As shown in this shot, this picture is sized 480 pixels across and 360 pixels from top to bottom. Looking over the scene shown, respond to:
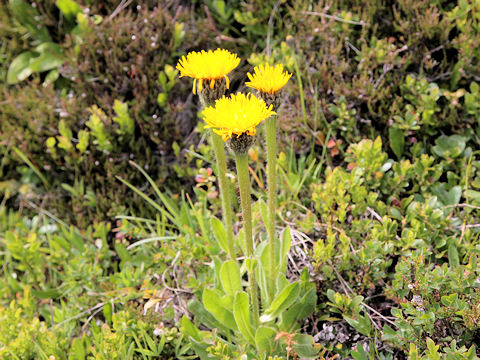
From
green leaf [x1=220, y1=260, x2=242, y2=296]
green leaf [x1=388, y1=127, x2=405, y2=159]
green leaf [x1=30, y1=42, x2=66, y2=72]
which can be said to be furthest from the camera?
green leaf [x1=30, y1=42, x2=66, y2=72]

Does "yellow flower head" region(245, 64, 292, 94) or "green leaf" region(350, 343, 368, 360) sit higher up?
"yellow flower head" region(245, 64, 292, 94)

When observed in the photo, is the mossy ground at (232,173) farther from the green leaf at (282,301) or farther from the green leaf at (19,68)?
the green leaf at (282,301)

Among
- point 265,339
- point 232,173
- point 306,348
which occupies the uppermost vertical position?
point 232,173

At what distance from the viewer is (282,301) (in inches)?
69.3

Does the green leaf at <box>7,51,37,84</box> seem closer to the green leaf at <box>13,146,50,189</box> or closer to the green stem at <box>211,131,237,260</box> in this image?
the green leaf at <box>13,146,50,189</box>

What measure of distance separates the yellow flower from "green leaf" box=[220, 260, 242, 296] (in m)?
0.61

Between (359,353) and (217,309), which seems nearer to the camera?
(359,353)

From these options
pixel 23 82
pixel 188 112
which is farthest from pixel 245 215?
pixel 23 82

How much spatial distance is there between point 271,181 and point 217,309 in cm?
60

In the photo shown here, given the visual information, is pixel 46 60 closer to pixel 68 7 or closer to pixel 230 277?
pixel 68 7

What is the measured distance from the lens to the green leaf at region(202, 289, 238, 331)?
1.81m

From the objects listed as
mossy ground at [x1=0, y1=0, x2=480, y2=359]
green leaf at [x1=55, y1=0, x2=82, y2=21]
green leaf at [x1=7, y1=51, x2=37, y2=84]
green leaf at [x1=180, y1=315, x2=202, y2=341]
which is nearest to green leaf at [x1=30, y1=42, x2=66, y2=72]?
mossy ground at [x1=0, y1=0, x2=480, y2=359]

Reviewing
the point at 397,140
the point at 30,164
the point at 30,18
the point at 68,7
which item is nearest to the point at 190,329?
the point at 397,140

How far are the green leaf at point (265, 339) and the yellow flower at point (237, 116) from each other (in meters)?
0.80
